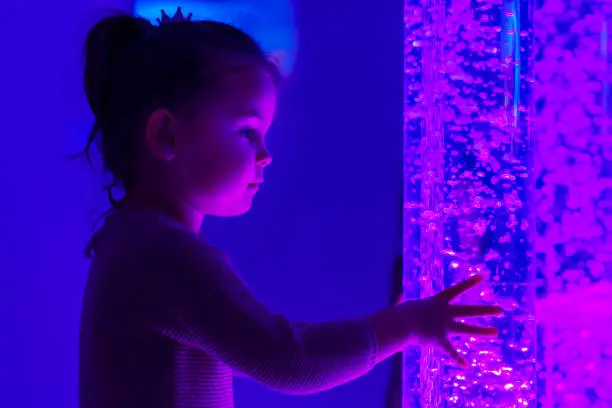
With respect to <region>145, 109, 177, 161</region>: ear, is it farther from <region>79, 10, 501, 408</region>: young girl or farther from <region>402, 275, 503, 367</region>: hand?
<region>402, 275, 503, 367</region>: hand

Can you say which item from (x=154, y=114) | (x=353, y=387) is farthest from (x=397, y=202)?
(x=154, y=114)

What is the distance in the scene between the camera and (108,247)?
61 cm

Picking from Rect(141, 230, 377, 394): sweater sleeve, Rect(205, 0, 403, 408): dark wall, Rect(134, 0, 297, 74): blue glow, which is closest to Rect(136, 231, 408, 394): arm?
Rect(141, 230, 377, 394): sweater sleeve

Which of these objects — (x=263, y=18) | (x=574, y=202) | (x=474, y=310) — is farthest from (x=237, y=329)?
(x=263, y=18)

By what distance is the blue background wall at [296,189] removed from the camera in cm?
102

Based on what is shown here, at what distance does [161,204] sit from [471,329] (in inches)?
12.8

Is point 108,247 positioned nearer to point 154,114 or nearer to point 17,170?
point 154,114

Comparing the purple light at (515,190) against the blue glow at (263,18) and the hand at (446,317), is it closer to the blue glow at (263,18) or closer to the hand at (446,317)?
the hand at (446,317)

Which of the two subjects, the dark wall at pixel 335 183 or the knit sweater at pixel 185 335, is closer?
the knit sweater at pixel 185 335

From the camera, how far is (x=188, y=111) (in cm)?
62

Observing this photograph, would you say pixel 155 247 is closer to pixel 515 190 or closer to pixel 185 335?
pixel 185 335

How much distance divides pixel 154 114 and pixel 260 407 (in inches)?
24.7

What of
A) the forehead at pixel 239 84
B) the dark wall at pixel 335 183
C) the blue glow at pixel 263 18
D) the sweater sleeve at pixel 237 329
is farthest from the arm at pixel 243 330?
the blue glow at pixel 263 18

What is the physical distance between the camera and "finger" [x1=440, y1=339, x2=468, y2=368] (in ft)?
1.87
